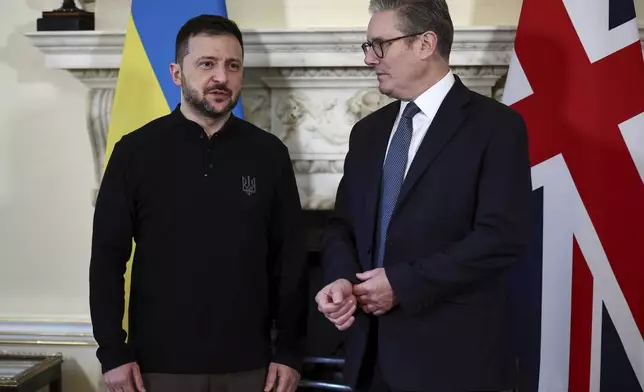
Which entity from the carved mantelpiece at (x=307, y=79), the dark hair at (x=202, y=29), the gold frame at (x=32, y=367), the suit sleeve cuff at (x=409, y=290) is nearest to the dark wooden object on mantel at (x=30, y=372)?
the gold frame at (x=32, y=367)

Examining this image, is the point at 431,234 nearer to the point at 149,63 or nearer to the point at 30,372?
the point at 149,63

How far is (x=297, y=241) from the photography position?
1.76 metres

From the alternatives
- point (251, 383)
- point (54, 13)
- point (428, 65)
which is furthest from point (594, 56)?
point (54, 13)

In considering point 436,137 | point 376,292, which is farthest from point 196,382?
point 436,137

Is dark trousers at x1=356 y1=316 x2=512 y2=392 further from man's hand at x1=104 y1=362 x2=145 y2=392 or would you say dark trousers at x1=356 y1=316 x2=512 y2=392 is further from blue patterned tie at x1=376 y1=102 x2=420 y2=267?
man's hand at x1=104 y1=362 x2=145 y2=392

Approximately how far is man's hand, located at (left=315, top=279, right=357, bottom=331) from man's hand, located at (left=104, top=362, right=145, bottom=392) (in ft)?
1.68

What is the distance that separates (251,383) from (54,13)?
4.62ft

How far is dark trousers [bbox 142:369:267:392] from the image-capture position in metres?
1.63

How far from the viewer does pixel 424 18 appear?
4.81 feet

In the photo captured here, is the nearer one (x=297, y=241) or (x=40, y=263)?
(x=297, y=241)

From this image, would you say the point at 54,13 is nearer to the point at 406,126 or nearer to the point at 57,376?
the point at 57,376

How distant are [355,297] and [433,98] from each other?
441 mm

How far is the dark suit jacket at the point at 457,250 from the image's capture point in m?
1.34

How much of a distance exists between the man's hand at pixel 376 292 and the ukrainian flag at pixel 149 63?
2.79 feet
